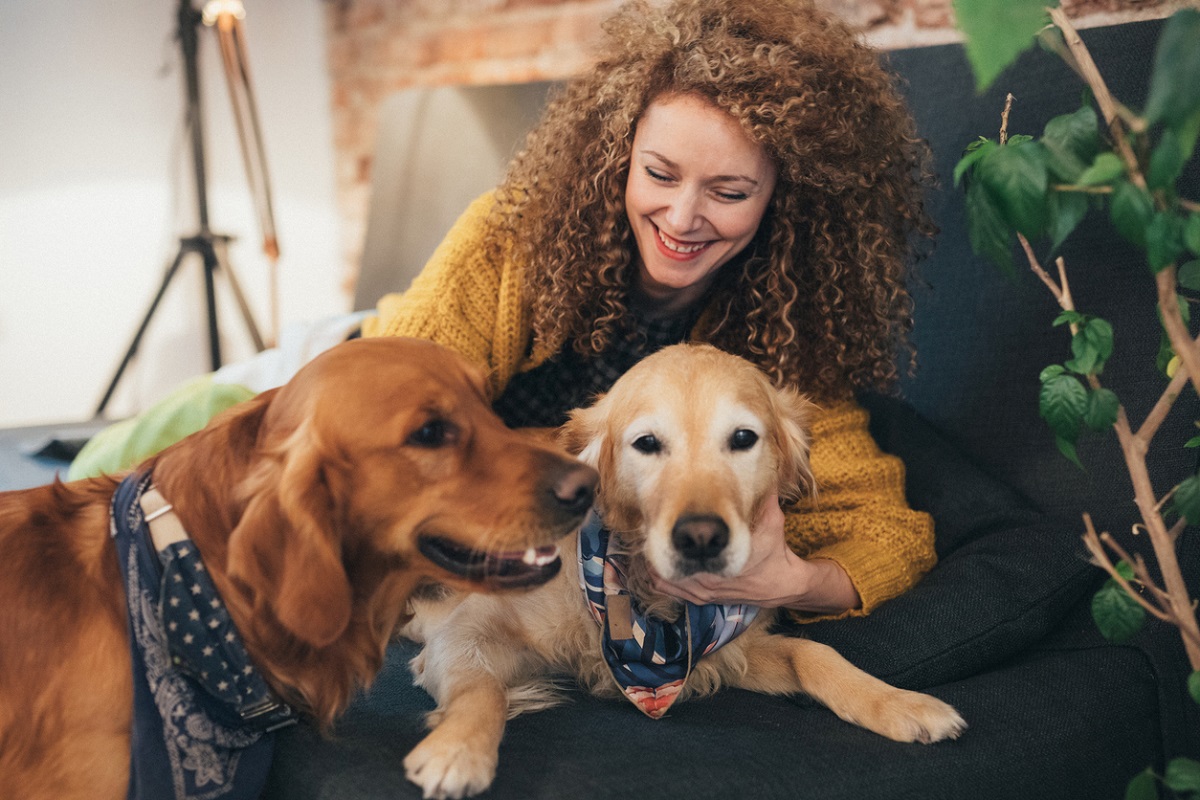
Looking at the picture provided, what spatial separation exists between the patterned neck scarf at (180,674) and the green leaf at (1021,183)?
3.19 ft

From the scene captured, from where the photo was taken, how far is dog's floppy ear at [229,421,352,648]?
1.10 m

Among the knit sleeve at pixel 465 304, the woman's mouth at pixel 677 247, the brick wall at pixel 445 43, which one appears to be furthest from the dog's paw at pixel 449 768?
the brick wall at pixel 445 43

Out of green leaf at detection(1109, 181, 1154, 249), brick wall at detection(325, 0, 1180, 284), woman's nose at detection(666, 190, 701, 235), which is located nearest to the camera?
green leaf at detection(1109, 181, 1154, 249)

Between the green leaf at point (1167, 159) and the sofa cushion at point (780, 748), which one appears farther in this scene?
the sofa cushion at point (780, 748)

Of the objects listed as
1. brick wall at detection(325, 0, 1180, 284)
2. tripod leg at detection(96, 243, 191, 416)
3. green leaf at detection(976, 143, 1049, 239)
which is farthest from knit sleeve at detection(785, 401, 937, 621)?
tripod leg at detection(96, 243, 191, 416)

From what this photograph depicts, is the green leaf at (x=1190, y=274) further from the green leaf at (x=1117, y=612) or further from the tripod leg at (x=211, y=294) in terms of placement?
the tripod leg at (x=211, y=294)

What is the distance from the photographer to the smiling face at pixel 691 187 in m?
1.69

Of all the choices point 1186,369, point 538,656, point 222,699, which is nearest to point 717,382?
point 538,656

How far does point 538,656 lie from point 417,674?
0.69 ft

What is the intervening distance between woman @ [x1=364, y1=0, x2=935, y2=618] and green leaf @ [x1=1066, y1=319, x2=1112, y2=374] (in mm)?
→ 617

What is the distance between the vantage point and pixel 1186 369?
995mm

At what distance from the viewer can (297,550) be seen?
3.63 ft

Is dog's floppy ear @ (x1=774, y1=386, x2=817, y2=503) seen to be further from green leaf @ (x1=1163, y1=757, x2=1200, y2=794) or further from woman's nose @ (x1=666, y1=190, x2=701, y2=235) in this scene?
green leaf @ (x1=1163, y1=757, x2=1200, y2=794)

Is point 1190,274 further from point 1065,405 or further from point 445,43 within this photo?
point 445,43
